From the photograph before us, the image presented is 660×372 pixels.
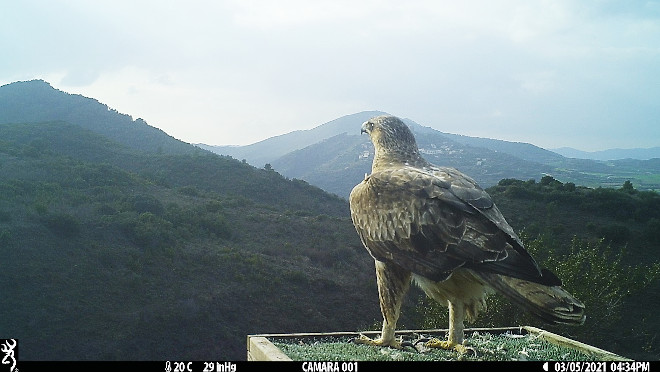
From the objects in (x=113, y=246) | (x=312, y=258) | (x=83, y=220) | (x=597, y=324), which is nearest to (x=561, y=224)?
(x=312, y=258)

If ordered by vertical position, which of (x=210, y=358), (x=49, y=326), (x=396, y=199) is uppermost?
(x=396, y=199)

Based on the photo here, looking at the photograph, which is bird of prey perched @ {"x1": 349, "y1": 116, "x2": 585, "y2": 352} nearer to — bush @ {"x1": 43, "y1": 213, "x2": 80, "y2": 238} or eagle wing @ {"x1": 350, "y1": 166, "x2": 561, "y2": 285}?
eagle wing @ {"x1": 350, "y1": 166, "x2": 561, "y2": 285}

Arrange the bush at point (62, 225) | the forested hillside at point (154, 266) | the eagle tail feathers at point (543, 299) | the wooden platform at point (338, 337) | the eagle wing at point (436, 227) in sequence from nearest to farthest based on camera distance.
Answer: the eagle tail feathers at point (543, 299) → the eagle wing at point (436, 227) → the wooden platform at point (338, 337) → the forested hillside at point (154, 266) → the bush at point (62, 225)

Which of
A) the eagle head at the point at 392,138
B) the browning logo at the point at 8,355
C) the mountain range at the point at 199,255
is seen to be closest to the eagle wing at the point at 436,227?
the eagle head at the point at 392,138

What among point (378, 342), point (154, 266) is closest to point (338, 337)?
point (378, 342)

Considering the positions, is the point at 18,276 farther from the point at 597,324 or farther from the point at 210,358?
the point at 597,324

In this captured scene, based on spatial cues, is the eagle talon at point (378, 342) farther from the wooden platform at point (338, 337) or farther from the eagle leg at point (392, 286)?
the wooden platform at point (338, 337)

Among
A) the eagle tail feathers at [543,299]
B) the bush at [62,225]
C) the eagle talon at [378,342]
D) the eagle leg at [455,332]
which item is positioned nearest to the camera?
the eagle tail feathers at [543,299]
